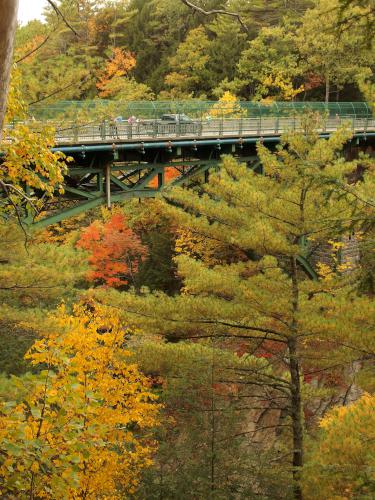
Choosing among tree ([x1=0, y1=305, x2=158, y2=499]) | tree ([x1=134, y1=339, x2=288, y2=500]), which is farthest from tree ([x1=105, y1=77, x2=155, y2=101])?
tree ([x1=134, y1=339, x2=288, y2=500])

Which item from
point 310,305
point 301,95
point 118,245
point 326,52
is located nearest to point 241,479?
point 310,305

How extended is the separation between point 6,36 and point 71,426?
310 centimetres

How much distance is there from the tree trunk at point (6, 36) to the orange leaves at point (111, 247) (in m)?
21.9

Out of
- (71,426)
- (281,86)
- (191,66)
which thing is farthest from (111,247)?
(191,66)

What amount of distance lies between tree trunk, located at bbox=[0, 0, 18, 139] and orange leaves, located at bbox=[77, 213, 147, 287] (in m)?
21.9

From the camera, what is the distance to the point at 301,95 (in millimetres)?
45906

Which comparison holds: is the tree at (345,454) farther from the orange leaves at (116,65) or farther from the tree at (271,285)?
the orange leaves at (116,65)

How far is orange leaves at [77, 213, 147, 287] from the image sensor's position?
84.7ft

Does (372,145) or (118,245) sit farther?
(372,145)

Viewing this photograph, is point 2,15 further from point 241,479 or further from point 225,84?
point 225,84

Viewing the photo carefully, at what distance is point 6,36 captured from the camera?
299 centimetres

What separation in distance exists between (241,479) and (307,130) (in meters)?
6.56

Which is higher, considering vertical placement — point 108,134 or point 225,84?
point 225,84

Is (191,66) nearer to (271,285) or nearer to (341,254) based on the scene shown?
(341,254)
